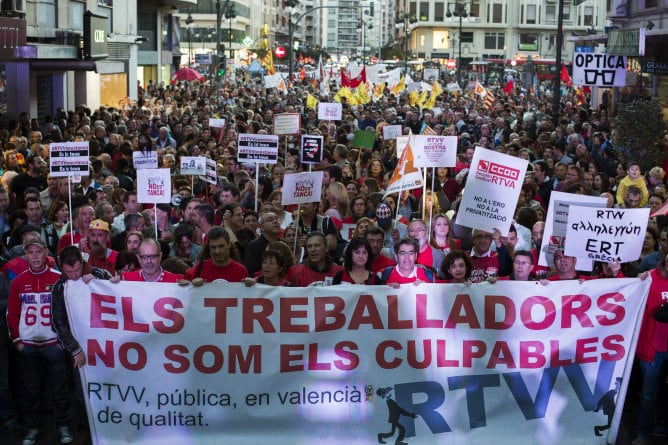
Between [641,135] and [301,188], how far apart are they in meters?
9.52

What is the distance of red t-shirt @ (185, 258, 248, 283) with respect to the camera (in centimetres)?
860

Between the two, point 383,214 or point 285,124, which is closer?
point 383,214

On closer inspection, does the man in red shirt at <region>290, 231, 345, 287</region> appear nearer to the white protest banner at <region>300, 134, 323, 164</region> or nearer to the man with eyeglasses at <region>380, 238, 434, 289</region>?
the man with eyeglasses at <region>380, 238, 434, 289</region>

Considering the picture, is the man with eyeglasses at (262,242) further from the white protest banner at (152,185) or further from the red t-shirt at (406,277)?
the white protest banner at (152,185)

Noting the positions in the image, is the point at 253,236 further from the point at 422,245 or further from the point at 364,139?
the point at 364,139

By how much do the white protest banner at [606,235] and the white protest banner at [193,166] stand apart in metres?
6.78

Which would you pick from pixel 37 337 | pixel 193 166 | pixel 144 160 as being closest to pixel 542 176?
pixel 193 166

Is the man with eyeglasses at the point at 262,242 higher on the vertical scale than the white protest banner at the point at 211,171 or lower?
lower

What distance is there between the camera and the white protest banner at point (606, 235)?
841 centimetres

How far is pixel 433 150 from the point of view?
42.5 ft

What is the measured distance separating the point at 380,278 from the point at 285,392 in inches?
55.7

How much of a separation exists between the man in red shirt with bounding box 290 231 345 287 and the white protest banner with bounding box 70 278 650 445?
110cm

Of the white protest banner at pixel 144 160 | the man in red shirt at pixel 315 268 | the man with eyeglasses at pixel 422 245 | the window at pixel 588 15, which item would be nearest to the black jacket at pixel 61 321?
the man in red shirt at pixel 315 268

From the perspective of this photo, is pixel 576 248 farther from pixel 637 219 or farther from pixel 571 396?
pixel 571 396
